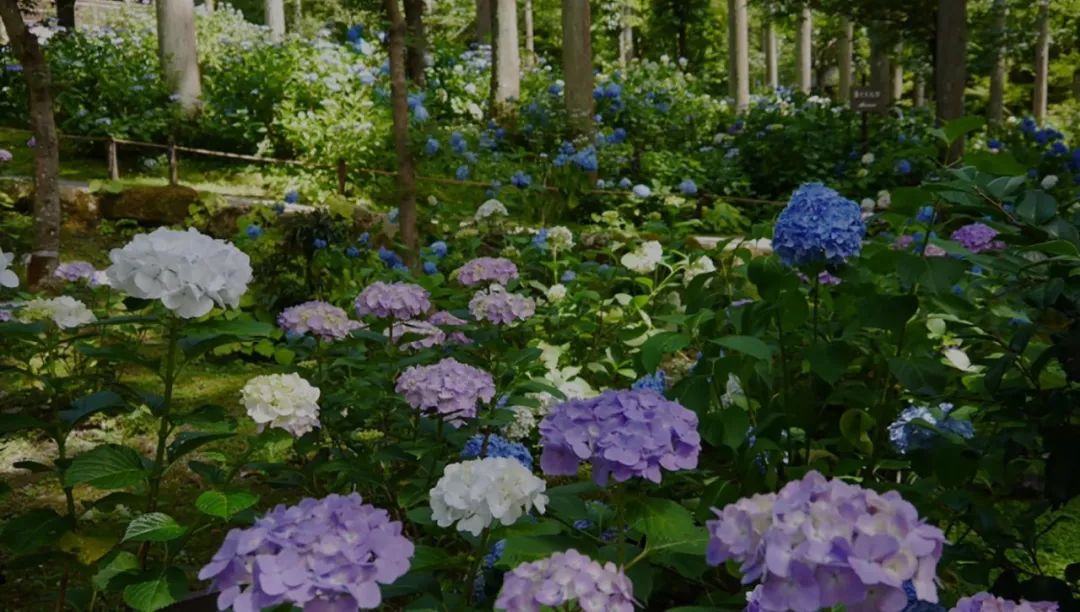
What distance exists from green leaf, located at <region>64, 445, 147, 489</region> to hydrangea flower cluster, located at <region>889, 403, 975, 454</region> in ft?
4.84

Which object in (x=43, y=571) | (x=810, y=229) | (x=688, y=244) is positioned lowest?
(x=43, y=571)

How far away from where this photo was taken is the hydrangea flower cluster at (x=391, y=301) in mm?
2703

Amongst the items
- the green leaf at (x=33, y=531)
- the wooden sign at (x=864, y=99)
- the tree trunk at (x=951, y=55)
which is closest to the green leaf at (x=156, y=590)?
the green leaf at (x=33, y=531)

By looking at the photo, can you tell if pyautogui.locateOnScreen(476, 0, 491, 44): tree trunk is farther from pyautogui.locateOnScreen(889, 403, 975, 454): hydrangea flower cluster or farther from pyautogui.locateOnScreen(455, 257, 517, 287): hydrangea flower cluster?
pyautogui.locateOnScreen(889, 403, 975, 454): hydrangea flower cluster

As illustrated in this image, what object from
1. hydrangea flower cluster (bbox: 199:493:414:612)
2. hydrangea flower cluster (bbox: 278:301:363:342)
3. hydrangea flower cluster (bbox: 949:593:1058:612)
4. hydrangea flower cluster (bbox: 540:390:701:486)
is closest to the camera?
hydrangea flower cluster (bbox: 199:493:414:612)

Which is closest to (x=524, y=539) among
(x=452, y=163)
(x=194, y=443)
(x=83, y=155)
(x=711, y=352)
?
(x=194, y=443)

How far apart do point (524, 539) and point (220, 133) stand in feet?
27.5

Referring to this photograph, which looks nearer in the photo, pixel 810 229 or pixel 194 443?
pixel 194 443

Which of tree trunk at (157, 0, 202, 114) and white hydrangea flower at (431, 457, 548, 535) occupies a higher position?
tree trunk at (157, 0, 202, 114)

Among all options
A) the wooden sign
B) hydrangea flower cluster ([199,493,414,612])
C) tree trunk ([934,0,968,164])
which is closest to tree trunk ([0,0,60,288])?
hydrangea flower cluster ([199,493,414,612])

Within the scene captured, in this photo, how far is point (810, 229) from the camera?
208 centimetres

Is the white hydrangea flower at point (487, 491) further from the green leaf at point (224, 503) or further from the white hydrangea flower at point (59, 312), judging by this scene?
the white hydrangea flower at point (59, 312)

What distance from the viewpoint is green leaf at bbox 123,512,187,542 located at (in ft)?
5.29

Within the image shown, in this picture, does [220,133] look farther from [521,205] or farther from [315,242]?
[315,242]
